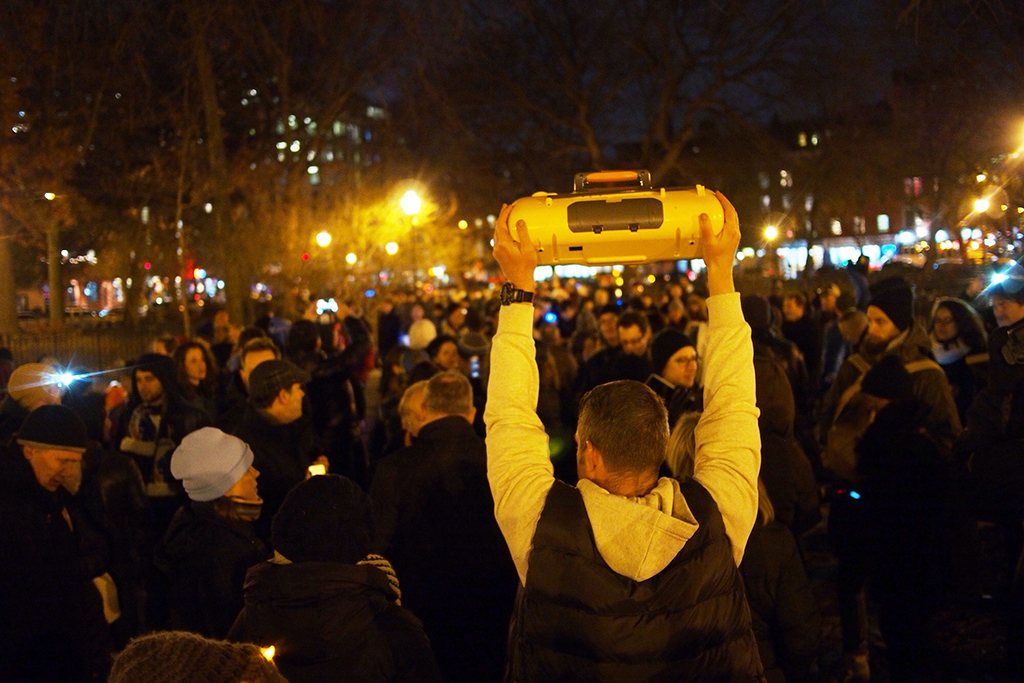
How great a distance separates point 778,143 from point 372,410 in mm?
19411

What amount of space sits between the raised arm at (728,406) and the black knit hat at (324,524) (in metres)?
1.11

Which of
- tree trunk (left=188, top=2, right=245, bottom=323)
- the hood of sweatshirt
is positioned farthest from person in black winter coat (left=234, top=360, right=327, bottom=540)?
tree trunk (left=188, top=2, right=245, bottom=323)

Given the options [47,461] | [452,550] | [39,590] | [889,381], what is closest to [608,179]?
[452,550]

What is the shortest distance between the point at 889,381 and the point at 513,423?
9.52 feet

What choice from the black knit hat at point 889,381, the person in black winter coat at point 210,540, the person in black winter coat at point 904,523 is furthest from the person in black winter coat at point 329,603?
the black knit hat at point 889,381

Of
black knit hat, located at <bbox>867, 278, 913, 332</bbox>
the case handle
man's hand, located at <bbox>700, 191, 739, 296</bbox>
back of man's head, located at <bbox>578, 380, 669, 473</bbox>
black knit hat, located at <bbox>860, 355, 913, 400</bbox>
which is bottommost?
black knit hat, located at <bbox>860, 355, 913, 400</bbox>

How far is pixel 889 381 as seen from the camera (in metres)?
4.55

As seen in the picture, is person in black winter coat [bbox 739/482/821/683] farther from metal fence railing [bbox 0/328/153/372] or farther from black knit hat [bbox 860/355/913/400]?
metal fence railing [bbox 0/328/153/372]

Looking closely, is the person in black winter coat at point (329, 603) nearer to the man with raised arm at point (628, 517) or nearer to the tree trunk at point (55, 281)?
the man with raised arm at point (628, 517)

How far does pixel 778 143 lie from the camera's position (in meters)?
28.5

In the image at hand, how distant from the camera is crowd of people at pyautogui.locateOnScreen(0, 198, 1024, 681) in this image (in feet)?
6.93

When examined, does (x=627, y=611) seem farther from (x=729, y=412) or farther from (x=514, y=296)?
(x=514, y=296)

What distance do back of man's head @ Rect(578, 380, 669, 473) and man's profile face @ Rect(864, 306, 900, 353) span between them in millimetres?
4326

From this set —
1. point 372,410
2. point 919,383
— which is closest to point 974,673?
point 919,383
